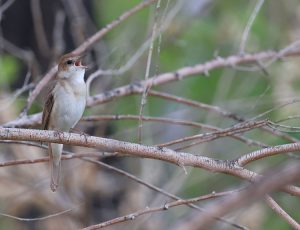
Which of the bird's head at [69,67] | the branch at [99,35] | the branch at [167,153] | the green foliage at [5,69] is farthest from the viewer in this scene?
the green foliage at [5,69]

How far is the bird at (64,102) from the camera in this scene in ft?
12.7

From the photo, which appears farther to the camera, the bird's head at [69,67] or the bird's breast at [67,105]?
the bird's head at [69,67]

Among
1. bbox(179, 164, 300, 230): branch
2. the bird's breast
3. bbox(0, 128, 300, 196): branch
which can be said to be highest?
the bird's breast

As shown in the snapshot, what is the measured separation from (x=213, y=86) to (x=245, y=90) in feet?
1.05

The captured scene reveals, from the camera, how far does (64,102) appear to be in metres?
3.92

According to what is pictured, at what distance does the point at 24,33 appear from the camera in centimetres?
693

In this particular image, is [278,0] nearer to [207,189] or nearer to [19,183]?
[207,189]

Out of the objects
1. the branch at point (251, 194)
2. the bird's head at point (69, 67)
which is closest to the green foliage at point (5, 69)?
the bird's head at point (69, 67)

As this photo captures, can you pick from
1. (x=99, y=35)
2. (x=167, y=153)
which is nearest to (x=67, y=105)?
(x=99, y=35)

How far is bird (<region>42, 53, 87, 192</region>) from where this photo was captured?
3861 millimetres

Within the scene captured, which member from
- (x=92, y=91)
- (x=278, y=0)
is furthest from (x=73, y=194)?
(x=278, y=0)

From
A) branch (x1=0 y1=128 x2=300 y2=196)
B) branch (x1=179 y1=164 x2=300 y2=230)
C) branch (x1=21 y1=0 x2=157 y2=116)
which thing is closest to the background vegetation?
branch (x1=21 y1=0 x2=157 y2=116)

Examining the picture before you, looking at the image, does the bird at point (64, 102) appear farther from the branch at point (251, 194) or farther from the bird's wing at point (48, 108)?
the branch at point (251, 194)

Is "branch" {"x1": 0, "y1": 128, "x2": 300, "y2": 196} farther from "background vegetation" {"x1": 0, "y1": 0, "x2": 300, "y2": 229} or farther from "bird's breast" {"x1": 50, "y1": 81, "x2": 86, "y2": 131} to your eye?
"background vegetation" {"x1": 0, "y1": 0, "x2": 300, "y2": 229}
